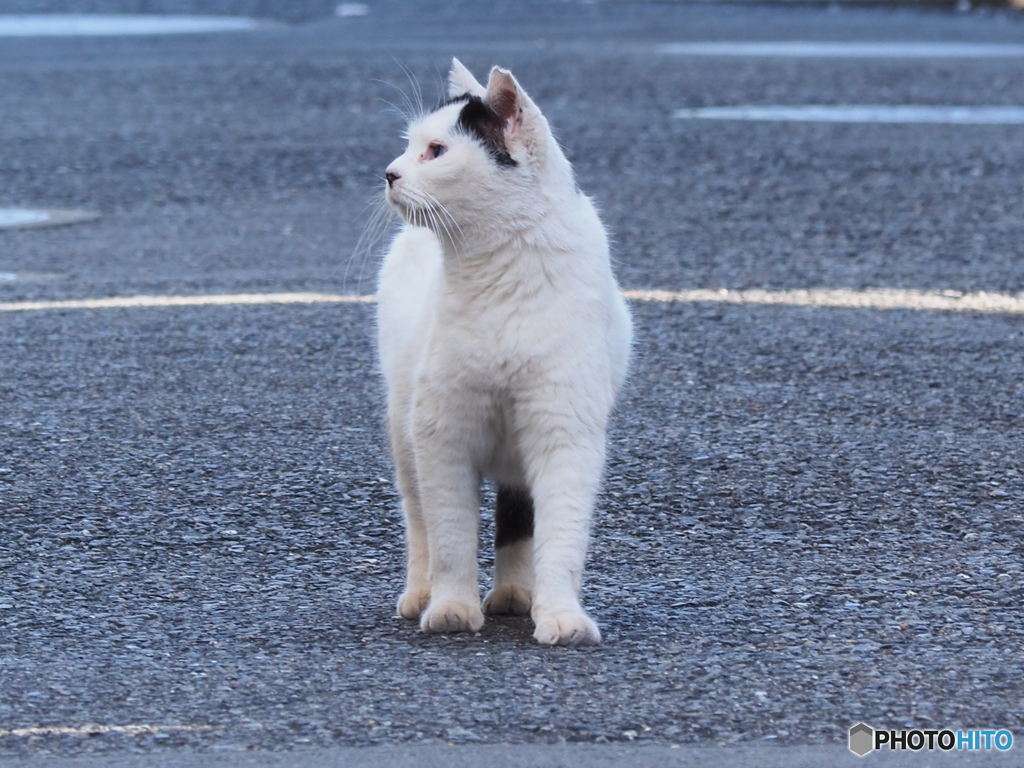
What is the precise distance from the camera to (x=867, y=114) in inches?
538

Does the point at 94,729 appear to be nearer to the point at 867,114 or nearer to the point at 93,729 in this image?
the point at 93,729

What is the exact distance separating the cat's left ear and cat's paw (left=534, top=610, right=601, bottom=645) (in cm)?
114

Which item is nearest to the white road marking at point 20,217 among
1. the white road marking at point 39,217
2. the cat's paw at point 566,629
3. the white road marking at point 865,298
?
the white road marking at point 39,217

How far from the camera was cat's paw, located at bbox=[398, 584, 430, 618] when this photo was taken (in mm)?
4145

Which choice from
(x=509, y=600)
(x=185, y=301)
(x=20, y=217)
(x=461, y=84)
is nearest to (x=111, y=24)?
(x=20, y=217)

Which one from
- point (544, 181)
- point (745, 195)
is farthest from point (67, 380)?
point (745, 195)

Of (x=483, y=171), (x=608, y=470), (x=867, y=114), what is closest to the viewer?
(x=483, y=171)

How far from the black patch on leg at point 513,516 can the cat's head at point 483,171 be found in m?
0.68

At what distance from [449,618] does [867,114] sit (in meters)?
10.6

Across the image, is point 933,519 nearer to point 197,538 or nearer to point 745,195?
point 197,538

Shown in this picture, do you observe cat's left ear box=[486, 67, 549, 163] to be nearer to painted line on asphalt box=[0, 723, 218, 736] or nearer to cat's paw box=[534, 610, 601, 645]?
cat's paw box=[534, 610, 601, 645]

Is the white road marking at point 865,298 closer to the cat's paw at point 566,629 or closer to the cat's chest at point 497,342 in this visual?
the cat's chest at point 497,342

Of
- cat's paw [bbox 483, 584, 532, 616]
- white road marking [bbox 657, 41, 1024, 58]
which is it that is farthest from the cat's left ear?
white road marking [bbox 657, 41, 1024, 58]

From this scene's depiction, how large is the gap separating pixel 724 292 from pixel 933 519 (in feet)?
11.0
